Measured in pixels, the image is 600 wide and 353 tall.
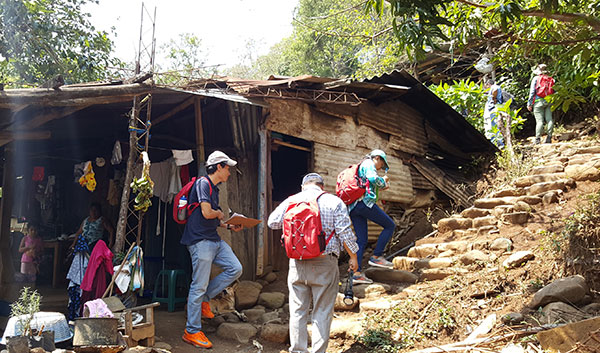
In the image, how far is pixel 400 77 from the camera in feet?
31.8

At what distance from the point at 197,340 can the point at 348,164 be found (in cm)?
511

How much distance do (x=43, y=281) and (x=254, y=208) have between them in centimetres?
536

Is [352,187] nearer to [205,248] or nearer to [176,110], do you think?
[205,248]

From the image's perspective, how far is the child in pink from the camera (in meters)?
8.94

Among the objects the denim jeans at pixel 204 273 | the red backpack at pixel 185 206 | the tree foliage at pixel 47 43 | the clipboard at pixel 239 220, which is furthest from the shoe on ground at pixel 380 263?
the tree foliage at pixel 47 43

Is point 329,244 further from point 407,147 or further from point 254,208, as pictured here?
point 407,147

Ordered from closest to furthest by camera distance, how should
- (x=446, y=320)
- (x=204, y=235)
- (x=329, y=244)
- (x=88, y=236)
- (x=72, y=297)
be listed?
(x=329, y=244) → (x=446, y=320) → (x=204, y=235) → (x=72, y=297) → (x=88, y=236)

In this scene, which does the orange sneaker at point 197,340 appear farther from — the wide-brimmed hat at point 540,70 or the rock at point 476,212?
the wide-brimmed hat at point 540,70

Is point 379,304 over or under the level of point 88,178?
under

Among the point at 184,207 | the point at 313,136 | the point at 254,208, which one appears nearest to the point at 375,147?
the point at 313,136

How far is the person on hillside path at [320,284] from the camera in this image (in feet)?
14.5

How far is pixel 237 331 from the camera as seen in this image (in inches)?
231

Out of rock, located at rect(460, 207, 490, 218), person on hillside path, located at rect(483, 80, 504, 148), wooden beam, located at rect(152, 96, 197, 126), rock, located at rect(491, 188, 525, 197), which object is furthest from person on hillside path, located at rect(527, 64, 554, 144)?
wooden beam, located at rect(152, 96, 197, 126)

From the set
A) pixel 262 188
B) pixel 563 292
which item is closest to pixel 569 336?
pixel 563 292
